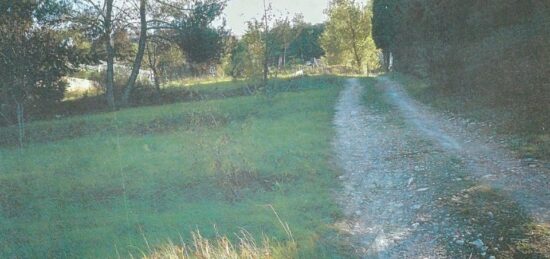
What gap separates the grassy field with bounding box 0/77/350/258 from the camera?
17.6 ft

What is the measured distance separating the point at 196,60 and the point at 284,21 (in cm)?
577

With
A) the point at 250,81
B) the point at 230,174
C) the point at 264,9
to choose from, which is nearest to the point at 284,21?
the point at 264,9

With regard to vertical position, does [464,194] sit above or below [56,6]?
below

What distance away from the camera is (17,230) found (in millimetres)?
5996

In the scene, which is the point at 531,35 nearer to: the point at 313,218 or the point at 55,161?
the point at 313,218

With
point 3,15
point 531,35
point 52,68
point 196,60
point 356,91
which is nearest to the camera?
point 531,35

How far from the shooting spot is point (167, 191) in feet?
24.8

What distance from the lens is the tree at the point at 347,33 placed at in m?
41.6

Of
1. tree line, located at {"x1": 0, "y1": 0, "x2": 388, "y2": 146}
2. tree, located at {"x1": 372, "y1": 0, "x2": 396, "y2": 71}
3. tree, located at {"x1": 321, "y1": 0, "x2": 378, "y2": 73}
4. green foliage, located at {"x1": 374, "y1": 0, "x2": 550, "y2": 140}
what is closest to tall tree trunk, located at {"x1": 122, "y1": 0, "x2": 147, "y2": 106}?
tree line, located at {"x1": 0, "y1": 0, "x2": 388, "y2": 146}

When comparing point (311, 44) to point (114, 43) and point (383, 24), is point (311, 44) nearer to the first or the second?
point (383, 24)

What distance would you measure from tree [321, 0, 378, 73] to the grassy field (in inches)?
1181

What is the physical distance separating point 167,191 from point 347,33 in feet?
123

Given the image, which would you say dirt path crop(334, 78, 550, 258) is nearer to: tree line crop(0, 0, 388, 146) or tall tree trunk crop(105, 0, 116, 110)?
→ tree line crop(0, 0, 388, 146)

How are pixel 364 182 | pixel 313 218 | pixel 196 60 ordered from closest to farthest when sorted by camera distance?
pixel 313 218 < pixel 364 182 < pixel 196 60
